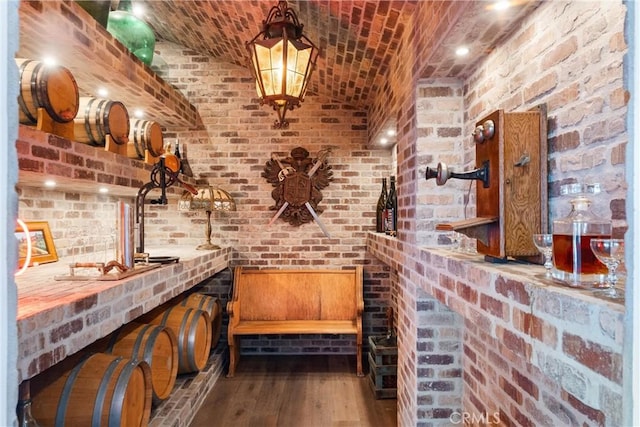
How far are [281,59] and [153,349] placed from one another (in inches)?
75.0

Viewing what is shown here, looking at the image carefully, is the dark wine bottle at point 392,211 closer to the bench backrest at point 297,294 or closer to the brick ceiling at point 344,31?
the bench backrest at point 297,294

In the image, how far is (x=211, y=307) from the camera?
150 inches

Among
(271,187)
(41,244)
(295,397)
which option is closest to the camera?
(41,244)

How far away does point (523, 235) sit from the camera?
145cm

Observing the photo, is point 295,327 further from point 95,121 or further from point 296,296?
point 95,121

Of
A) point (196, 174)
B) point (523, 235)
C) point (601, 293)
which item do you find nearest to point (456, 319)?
point (523, 235)

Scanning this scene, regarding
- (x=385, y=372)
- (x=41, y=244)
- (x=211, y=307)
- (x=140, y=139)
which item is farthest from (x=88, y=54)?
(x=385, y=372)

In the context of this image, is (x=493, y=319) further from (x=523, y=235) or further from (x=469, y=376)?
(x=469, y=376)

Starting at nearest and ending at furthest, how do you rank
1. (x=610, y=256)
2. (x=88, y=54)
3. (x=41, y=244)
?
1. (x=610, y=256)
2. (x=88, y=54)
3. (x=41, y=244)

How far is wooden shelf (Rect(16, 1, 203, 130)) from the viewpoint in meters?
2.04

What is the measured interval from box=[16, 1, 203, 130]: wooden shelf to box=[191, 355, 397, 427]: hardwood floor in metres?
2.54

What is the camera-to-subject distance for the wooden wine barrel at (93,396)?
6.12 feet

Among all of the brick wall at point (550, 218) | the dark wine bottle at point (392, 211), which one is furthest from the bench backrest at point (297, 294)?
the brick wall at point (550, 218)

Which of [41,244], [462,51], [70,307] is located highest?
[462,51]
